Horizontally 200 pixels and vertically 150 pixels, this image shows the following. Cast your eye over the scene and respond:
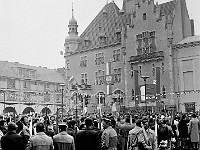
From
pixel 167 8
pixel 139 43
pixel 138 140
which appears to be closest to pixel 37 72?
pixel 139 43

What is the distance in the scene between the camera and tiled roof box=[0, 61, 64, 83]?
65375mm

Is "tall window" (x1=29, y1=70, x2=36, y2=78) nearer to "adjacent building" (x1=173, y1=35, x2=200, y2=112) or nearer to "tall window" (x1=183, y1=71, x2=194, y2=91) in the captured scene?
"adjacent building" (x1=173, y1=35, x2=200, y2=112)

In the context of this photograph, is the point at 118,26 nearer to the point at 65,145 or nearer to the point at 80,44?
the point at 80,44

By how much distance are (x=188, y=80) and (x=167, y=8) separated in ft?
40.0

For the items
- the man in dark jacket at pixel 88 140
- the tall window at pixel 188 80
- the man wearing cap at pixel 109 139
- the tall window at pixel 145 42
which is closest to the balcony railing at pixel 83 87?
the tall window at pixel 145 42

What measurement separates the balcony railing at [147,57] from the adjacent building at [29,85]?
16.4 metres

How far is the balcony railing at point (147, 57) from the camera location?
49.1 metres

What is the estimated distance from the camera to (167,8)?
5278 cm

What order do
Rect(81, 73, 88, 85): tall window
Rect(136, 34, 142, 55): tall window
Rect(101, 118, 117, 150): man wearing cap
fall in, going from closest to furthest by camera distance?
Rect(101, 118, 117, 150): man wearing cap, Rect(136, 34, 142, 55): tall window, Rect(81, 73, 88, 85): tall window

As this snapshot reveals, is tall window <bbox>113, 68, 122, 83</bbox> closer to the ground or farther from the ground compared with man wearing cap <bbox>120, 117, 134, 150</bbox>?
farther from the ground

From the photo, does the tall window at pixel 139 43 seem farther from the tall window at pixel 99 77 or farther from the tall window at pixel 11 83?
the tall window at pixel 11 83

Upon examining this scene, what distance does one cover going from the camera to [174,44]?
48.8 meters

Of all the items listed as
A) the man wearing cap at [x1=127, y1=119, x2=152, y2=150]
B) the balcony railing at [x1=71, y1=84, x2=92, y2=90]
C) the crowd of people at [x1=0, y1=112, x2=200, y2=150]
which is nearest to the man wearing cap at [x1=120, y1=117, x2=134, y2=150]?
the crowd of people at [x1=0, y1=112, x2=200, y2=150]

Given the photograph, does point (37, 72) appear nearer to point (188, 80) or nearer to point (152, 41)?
point (152, 41)
